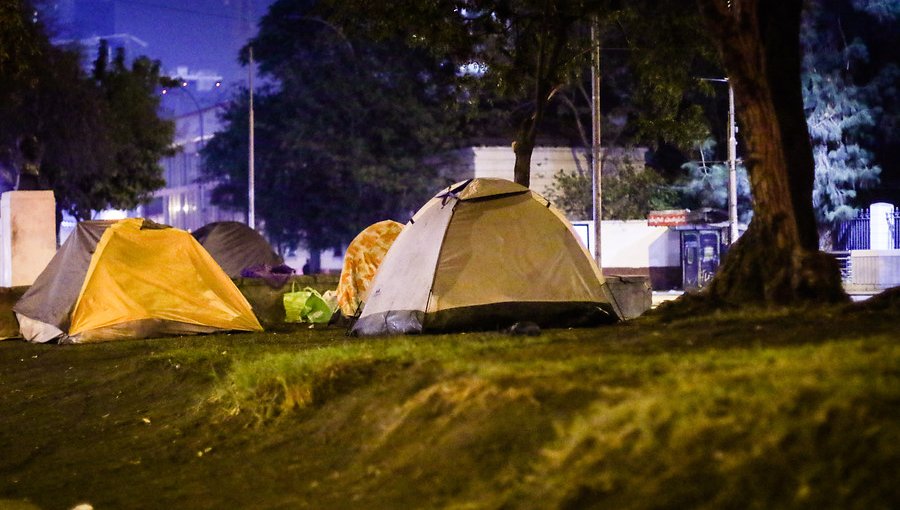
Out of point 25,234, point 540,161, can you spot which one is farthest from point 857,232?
point 25,234

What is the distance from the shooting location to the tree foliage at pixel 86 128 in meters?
32.6

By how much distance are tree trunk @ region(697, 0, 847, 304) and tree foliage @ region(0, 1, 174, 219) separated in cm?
2168

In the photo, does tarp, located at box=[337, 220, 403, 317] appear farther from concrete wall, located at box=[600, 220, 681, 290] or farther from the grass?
concrete wall, located at box=[600, 220, 681, 290]

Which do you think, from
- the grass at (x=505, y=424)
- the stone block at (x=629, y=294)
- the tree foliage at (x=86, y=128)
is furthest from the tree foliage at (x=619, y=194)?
the grass at (x=505, y=424)

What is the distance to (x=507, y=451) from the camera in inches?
233

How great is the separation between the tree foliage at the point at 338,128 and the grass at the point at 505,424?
29902 millimetres

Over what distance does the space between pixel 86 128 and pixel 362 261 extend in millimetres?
18850

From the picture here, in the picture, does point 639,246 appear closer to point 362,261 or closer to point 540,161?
point 540,161

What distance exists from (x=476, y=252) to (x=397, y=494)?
7.12 m

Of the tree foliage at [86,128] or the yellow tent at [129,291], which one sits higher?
the tree foliage at [86,128]

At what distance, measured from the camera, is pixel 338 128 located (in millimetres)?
41812

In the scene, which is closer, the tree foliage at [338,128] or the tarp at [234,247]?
the tarp at [234,247]

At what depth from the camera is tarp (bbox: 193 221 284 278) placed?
24438 mm

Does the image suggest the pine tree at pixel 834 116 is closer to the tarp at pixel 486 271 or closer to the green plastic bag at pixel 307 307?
the green plastic bag at pixel 307 307
